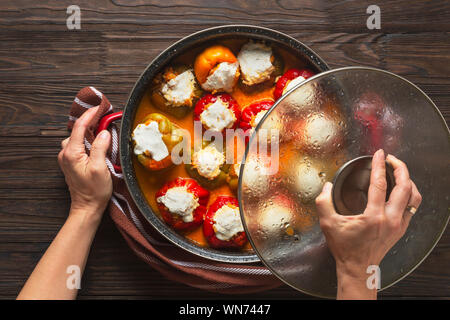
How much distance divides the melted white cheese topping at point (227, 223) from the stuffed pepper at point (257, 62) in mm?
501

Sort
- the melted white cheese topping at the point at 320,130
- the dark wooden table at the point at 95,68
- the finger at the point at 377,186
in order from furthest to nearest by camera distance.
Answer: the dark wooden table at the point at 95,68, the melted white cheese topping at the point at 320,130, the finger at the point at 377,186

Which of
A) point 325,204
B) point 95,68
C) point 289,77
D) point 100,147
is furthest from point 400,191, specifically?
point 95,68

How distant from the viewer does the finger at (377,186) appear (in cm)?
90

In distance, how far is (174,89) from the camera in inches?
55.9

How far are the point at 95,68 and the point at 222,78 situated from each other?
58 cm

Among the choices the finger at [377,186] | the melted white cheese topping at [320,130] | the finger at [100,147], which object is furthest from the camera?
the finger at [100,147]

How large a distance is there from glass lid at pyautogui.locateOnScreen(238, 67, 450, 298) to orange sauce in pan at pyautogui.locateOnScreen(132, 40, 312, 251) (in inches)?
17.9

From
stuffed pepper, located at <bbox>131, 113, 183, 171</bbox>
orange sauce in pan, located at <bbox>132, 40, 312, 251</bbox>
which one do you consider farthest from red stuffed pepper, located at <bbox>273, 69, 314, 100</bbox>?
stuffed pepper, located at <bbox>131, 113, 183, 171</bbox>

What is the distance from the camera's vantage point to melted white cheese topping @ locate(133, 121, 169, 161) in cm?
139

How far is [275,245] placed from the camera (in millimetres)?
1066

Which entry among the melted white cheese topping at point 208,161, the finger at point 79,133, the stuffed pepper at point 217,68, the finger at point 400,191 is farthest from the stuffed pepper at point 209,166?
the finger at point 400,191

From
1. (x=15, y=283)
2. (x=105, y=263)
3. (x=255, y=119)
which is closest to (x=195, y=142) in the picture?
(x=255, y=119)

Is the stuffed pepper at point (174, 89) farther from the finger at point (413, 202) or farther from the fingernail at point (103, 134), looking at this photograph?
the finger at point (413, 202)

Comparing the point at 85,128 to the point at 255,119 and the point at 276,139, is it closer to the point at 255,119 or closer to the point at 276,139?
the point at 255,119
